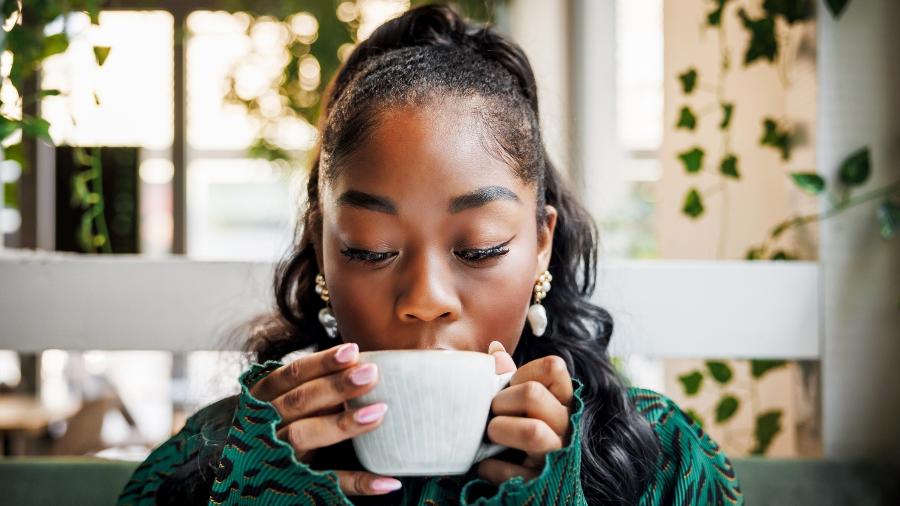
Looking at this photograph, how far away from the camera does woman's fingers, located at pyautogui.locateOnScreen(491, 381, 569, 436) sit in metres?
0.68

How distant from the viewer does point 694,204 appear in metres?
1.54

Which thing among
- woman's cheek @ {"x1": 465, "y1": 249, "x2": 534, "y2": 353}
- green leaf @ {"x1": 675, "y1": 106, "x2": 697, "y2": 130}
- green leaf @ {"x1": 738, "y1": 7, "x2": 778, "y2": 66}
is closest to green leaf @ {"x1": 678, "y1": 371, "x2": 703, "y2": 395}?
A: green leaf @ {"x1": 675, "y1": 106, "x2": 697, "y2": 130}

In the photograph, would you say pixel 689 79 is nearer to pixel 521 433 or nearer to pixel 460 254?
pixel 460 254

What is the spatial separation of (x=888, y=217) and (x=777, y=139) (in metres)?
0.23

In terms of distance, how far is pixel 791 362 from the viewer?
4.47 feet

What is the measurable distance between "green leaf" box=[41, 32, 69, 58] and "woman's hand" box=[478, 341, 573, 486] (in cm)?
87

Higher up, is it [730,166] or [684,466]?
[730,166]

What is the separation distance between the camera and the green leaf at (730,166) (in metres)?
1.48

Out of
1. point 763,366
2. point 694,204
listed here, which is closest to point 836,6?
point 694,204

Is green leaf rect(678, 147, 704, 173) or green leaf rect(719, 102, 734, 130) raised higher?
green leaf rect(719, 102, 734, 130)

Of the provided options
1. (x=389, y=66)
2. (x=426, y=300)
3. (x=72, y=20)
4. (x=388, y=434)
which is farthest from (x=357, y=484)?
(x=72, y=20)

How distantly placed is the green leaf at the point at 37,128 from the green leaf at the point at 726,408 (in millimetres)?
1251

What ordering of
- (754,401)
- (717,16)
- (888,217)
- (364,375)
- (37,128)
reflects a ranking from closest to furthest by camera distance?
1. (364,375)
2. (37,128)
3. (888,217)
4. (717,16)
5. (754,401)

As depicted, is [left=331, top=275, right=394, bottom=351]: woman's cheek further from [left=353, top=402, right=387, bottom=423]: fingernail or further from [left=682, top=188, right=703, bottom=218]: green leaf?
[left=682, top=188, right=703, bottom=218]: green leaf
